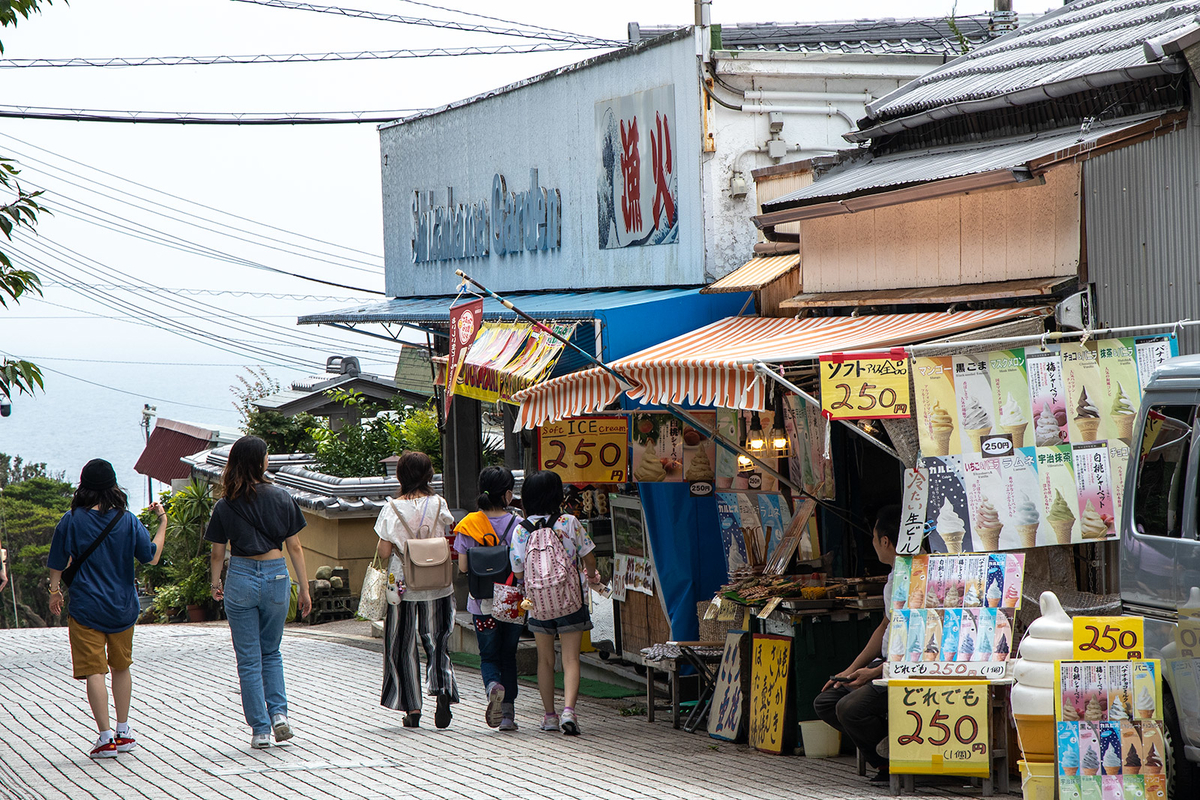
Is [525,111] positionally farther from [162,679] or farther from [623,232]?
[162,679]

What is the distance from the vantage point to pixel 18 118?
66.9 feet

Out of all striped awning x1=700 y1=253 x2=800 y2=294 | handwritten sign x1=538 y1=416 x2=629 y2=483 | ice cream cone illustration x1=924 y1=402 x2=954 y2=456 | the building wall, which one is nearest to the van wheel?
ice cream cone illustration x1=924 y1=402 x2=954 y2=456

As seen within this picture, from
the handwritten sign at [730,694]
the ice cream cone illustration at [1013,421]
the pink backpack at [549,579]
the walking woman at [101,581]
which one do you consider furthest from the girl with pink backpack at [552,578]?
the ice cream cone illustration at [1013,421]

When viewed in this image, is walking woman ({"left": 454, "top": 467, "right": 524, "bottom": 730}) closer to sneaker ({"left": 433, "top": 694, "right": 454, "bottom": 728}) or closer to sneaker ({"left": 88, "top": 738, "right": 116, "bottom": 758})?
sneaker ({"left": 433, "top": 694, "right": 454, "bottom": 728})

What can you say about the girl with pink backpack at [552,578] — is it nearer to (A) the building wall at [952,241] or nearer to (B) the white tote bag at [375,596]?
(B) the white tote bag at [375,596]

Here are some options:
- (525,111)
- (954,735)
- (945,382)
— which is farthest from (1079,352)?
(525,111)

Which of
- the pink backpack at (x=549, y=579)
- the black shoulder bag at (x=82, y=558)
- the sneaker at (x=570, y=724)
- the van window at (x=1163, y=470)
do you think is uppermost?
the van window at (x=1163, y=470)

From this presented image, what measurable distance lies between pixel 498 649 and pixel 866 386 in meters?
3.85

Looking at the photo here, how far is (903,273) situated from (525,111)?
6.47 metres

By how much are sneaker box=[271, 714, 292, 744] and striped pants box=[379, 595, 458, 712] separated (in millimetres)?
984

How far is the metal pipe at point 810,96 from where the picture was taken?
11.6 metres

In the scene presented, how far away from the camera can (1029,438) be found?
25.3 ft

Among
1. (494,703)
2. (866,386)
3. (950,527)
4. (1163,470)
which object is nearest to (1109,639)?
(1163,470)

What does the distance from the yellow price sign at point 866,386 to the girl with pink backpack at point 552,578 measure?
9.78 ft
